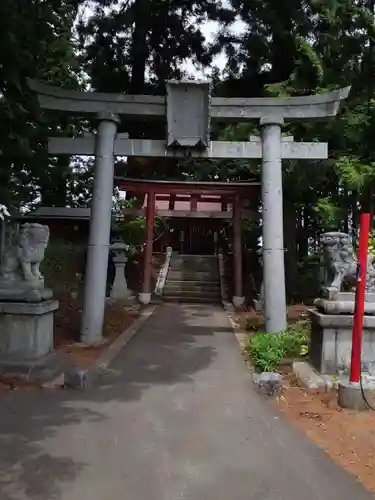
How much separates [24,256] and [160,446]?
11.9 ft

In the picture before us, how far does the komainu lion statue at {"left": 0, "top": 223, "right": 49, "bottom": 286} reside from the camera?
22.8 feet

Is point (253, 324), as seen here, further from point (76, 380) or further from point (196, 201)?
point (196, 201)

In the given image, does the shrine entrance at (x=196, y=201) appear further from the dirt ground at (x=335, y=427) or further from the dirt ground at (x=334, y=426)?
the dirt ground at (x=335, y=427)

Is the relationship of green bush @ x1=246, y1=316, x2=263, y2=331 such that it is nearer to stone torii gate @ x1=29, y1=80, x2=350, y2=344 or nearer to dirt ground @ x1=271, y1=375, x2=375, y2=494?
stone torii gate @ x1=29, y1=80, x2=350, y2=344

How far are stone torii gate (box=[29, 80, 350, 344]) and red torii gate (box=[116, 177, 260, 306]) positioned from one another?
518 centimetres

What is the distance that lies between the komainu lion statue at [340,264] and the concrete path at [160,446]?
1.83 m

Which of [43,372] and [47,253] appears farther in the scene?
[47,253]

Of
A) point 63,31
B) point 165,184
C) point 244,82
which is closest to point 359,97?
point 244,82

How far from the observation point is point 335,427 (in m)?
4.92

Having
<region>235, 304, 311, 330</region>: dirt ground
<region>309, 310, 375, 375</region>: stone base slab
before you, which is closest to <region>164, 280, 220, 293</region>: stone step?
<region>235, 304, 311, 330</region>: dirt ground

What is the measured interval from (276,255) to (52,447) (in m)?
6.31

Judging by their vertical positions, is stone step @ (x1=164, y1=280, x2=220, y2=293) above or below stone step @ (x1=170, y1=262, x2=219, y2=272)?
below

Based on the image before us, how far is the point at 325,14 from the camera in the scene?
12.6 metres

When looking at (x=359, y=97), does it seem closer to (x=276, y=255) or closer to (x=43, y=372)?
(x=276, y=255)
